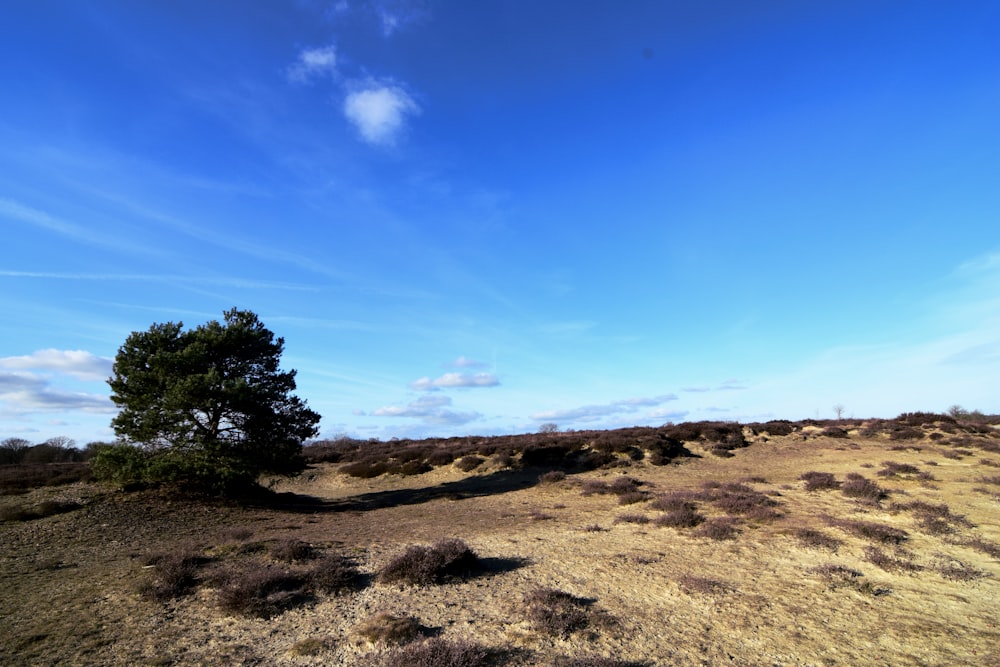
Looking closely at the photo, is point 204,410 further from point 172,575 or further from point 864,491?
point 864,491

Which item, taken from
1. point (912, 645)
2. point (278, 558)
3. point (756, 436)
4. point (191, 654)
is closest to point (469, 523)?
point (278, 558)

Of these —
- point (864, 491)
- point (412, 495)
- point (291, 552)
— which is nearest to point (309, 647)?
point (291, 552)

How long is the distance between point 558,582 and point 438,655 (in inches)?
162

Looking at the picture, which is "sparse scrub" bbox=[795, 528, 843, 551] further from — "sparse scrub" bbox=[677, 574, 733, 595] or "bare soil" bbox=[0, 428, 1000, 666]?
"sparse scrub" bbox=[677, 574, 733, 595]

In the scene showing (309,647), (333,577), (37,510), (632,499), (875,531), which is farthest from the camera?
(632,499)

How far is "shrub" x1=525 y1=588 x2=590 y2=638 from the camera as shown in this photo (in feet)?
23.1

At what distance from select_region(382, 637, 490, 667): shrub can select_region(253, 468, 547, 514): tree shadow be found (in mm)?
15233

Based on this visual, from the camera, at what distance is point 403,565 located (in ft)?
31.1

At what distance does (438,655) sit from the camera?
5973 millimetres

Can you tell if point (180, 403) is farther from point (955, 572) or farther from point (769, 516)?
point (955, 572)

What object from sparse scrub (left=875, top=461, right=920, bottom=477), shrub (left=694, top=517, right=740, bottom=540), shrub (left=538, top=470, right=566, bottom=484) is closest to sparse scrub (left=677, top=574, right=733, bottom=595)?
shrub (left=694, top=517, right=740, bottom=540)

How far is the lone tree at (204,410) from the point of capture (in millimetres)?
18062

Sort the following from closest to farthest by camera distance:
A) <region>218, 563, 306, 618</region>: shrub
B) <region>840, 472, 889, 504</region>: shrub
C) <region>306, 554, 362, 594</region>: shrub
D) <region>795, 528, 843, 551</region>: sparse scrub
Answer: <region>218, 563, 306, 618</region>: shrub
<region>306, 554, 362, 594</region>: shrub
<region>795, 528, 843, 551</region>: sparse scrub
<region>840, 472, 889, 504</region>: shrub

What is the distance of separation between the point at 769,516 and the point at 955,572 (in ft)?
17.3
